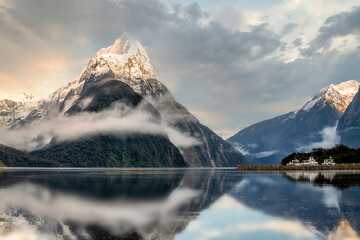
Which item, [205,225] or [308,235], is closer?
[308,235]

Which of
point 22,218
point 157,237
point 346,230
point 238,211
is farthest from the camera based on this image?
Answer: point 238,211

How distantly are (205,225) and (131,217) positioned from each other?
7963mm

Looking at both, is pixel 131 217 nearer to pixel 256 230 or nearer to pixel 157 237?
pixel 157 237

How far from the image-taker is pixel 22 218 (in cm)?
3484

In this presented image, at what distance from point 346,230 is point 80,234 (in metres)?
21.8

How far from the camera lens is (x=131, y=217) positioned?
3525cm

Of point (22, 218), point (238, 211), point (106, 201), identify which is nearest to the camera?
point (22, 218)

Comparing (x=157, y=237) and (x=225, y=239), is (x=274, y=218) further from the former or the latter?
(x=157, y=237)

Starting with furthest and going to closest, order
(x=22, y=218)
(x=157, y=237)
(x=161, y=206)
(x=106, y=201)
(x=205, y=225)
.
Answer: (x=106, y=201), (x=161, y=206), (x=22, y=218), (x=205, y=225), (x=157, y=237)

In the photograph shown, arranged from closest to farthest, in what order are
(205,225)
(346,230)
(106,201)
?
(346,230), (205,225), (106,201)

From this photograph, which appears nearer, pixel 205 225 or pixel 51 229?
pixel 51 229

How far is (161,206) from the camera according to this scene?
4444cm

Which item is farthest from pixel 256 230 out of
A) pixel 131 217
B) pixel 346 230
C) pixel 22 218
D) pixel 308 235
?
pixel 22 218

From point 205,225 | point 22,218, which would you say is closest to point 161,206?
point 205,225
